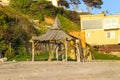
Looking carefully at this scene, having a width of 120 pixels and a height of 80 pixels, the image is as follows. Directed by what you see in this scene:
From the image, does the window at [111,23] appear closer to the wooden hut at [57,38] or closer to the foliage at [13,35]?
the foliage at [13,35]

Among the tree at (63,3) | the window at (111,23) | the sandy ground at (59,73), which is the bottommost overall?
the sandy ground at (59,73)

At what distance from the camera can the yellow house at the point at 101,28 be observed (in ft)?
269

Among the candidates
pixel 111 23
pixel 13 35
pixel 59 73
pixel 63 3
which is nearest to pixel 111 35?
pixel 111 23

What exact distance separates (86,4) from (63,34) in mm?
62489

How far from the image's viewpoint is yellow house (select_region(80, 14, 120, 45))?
8212 centimetres

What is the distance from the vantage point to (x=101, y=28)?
84.1 metres

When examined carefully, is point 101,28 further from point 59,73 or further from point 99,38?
point 59,73

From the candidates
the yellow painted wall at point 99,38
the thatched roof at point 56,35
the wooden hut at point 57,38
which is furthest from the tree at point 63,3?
the thatched roof at point 56,35


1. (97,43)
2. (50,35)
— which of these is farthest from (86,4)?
(50,35)

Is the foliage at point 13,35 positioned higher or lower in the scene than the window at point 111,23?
lower

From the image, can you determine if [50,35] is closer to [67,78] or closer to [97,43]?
[67,78]

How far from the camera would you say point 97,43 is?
266 ft

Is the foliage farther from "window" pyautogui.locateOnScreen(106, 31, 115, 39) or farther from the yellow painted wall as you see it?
"window" pyautogui.locateOnScreen(106, 31, 115, 39)

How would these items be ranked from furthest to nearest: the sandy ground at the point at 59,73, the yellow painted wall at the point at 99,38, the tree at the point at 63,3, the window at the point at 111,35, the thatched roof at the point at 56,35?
1. the tree at the point at 63,3
2. the window at the point at 111,35
3. the yellow painted wall at the point at 99,38
4. the thatched roof at the point at 56,35
5. the sandy ground at the point at 59,73
